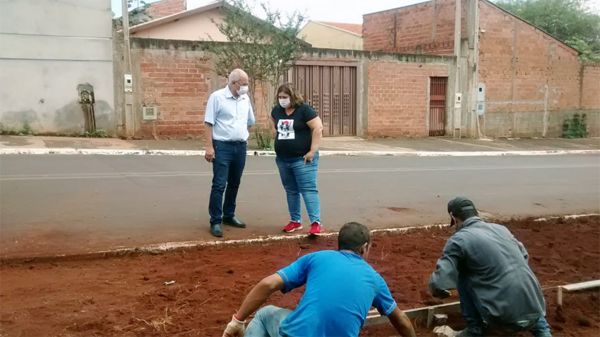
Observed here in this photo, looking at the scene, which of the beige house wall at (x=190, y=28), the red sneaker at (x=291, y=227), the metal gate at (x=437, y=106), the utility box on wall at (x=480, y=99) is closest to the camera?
the red sneaker at (x=291, y=227)

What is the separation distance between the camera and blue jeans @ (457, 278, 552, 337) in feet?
12.5

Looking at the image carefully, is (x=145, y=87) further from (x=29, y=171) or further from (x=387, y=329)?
(x=387, y=329)

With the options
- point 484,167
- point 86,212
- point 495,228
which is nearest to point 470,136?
point 484,167

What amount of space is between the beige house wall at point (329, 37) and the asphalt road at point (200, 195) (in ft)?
68.8

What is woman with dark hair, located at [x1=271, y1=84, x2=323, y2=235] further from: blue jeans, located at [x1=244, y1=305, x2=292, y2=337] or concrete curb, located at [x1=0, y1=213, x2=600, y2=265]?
blue jeans, located at [x1=244, y1=305, x2=292, y2=337]

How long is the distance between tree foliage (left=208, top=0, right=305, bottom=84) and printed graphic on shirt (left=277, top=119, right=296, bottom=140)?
10.2m

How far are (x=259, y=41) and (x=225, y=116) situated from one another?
10.3 metres

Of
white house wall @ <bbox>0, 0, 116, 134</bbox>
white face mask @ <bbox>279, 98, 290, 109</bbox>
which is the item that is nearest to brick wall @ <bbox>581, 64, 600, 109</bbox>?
white house wall @ <bbox>0, 0, 116, 134</bbox>

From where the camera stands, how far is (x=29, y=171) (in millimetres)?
10500

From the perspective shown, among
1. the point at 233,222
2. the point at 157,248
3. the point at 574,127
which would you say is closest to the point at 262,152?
the point at 233,222

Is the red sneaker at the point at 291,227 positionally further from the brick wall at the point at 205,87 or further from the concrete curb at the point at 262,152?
the brick wall at the point at 205,87

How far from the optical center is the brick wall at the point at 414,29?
23047 mm

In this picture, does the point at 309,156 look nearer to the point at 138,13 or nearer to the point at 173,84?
the point at 173,84

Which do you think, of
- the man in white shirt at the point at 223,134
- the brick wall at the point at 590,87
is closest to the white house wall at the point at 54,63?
the man in white shirt at the point at 223,134
